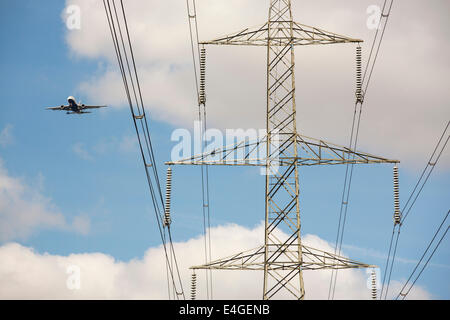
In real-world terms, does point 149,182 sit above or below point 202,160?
below

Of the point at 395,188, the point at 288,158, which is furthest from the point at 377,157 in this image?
the point at 288,158

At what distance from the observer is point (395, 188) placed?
41.5m

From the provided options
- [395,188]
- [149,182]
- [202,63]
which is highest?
[202,63]

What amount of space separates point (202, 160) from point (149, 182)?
1284cm

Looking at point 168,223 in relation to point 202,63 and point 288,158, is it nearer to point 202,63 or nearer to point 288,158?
point 288,158
